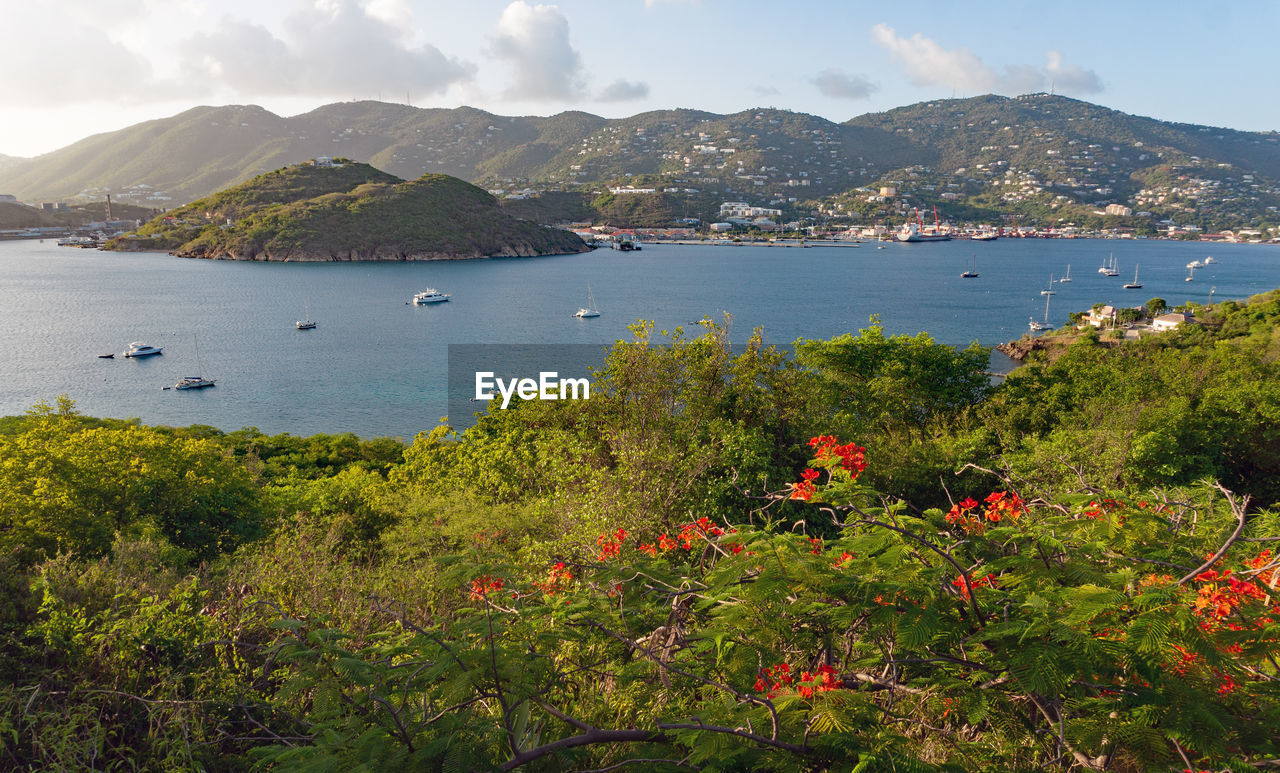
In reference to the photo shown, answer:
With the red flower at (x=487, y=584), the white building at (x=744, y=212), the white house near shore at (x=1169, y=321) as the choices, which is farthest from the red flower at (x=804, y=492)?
the white building at (x=744, y=212)

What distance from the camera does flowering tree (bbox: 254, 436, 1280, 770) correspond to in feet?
9.37

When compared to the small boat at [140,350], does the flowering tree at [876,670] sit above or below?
above

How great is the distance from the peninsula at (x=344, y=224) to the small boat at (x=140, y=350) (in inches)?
2539

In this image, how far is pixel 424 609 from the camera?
24.5ft

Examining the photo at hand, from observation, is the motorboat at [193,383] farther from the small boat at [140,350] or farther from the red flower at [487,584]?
the red flower at [487,584]

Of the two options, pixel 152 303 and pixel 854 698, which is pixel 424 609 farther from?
pixel 152 303

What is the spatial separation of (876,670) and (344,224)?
131 meters

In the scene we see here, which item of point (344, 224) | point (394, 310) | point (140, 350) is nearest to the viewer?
point (140, 350)

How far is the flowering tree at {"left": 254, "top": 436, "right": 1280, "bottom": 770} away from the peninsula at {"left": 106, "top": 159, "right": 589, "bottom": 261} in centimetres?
12272

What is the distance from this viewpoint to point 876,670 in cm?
370

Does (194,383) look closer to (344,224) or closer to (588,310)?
(588,310)

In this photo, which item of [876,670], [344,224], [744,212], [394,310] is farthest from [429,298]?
[744,212]

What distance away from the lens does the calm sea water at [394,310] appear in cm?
4419

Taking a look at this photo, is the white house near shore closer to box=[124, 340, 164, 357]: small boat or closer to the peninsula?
box=[124, 340, 164, 357]: small boat
